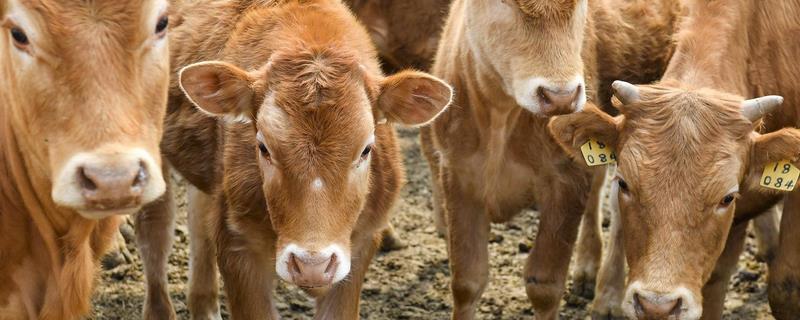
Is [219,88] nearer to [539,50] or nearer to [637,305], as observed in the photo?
[539,50]

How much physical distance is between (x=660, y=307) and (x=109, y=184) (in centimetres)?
277

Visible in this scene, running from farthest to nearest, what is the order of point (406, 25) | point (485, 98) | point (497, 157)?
point (406, 25) → point (497, 157) → point (485, 98)

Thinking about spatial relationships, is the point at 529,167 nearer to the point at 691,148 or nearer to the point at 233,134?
the point at 691,148

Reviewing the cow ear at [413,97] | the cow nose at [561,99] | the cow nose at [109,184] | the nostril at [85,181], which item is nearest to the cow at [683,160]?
the cow nose at [561,99]

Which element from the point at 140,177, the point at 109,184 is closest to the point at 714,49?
the point at 140,177

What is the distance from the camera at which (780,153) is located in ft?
22.2

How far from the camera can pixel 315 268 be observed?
593 cm

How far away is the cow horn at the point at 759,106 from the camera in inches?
265

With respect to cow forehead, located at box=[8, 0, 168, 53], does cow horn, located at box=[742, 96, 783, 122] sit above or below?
below

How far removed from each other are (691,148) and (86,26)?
9.73ft

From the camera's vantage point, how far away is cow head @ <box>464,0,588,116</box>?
681cm

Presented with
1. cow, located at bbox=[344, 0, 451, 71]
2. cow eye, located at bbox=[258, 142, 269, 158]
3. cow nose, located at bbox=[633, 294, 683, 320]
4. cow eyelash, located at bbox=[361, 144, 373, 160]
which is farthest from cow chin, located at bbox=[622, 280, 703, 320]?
cow, located at bbox=[344, 0, 451, 71]

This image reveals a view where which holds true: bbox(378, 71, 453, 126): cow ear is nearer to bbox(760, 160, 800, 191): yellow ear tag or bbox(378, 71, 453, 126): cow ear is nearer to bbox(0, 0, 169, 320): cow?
bbox(0, 0, 169, 320): cow

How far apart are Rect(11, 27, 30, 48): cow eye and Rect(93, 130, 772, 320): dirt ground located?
3.50 metres
